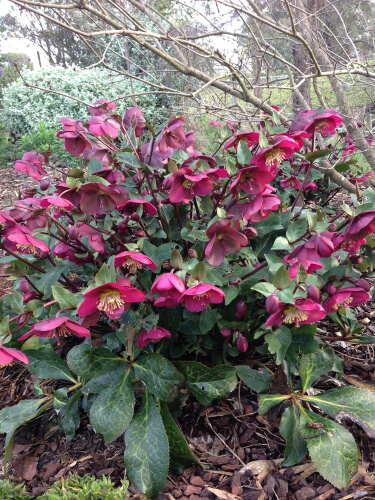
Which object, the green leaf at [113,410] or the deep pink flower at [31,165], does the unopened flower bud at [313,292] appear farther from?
the deep pink flower at [31,165]

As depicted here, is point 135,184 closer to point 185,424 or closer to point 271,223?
point 271,223

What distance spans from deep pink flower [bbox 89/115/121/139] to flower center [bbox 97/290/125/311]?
45cm

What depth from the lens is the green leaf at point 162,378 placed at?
1.11m

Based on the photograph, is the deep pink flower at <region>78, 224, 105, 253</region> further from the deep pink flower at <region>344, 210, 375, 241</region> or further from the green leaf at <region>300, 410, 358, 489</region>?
the green leaf at <region>300, 410, 358, 489</region>

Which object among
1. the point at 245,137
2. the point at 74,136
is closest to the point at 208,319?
the point at 245,137

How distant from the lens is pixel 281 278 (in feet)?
2.80

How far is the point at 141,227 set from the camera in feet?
3.69

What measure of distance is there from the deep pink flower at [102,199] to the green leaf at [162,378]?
1.46 feet

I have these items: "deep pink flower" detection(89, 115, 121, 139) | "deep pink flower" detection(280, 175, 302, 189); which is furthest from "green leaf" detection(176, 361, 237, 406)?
"deep pink flower" detection(280, 175, 302, 189)

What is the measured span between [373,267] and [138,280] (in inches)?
25.3

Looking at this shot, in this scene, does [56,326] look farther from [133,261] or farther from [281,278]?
[281,278]

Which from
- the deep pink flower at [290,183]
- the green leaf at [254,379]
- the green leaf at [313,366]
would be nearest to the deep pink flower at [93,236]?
the green leaf at [254,379]

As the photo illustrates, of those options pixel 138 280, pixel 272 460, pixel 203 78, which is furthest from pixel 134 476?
pixel 203 78

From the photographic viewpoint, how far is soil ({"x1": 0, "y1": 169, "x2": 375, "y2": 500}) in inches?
42.7
